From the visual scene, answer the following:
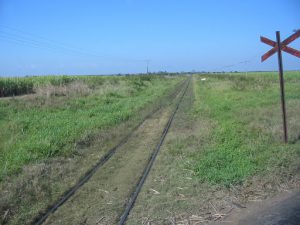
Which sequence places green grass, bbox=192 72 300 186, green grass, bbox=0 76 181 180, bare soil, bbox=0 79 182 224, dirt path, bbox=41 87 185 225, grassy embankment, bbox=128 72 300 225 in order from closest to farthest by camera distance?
dirt path, bbox=41 87 185 225 → grassy embankment, bbox=128 72 300 225 → bare soil, bbox=0 79 182 224 → green grass, bbox=192 72 300 186 → green grass, bbox=0 76 181 180

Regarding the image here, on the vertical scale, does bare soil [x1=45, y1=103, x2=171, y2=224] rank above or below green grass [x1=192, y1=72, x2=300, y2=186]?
below

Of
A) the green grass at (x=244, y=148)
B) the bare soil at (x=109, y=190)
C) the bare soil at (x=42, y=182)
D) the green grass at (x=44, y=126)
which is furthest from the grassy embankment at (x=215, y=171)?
the green grass at (x=44, y=126)

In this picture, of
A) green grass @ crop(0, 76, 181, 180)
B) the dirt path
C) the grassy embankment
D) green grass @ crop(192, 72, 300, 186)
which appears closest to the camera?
the dirt path

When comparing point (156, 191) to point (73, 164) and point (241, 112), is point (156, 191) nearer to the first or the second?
point (73, 164)

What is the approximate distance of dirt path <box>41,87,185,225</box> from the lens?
20.3 feet

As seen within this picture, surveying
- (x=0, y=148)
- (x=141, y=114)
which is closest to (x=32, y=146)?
(x=0, y=148)

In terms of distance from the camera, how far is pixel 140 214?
6.17 meters

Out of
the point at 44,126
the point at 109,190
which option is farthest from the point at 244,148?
the point at 44,126

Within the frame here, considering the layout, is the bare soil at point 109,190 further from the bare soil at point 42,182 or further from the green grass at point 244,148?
the green grass at point 244,148

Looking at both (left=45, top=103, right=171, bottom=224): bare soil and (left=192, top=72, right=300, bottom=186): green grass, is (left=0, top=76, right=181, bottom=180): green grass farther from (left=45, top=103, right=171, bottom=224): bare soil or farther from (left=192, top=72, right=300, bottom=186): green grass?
(left=192, top=72, right=300, bottom=186): green grass

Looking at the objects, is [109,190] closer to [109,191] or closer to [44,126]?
[109,191]

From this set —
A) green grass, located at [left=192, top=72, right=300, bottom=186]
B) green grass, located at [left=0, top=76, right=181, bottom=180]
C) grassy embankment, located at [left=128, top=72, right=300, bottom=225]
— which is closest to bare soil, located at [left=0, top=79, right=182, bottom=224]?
green grass, located at [left=0, top=76, right=181, bottom=180]

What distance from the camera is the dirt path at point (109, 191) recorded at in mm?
6195

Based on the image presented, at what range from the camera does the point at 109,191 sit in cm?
742
